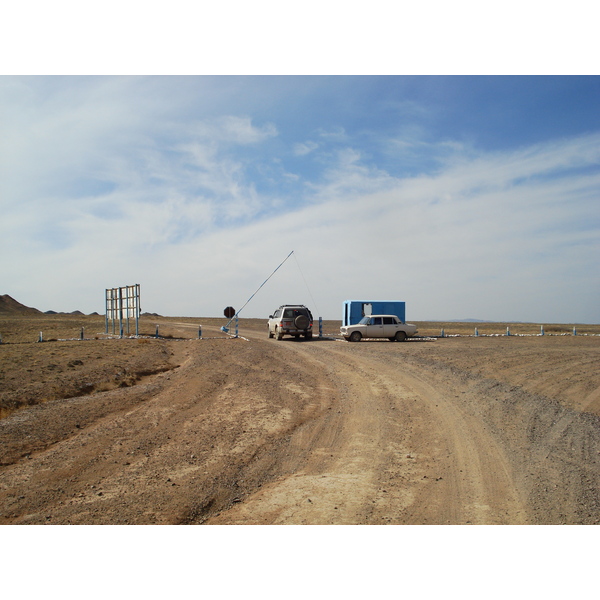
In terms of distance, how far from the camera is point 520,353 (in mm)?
21281

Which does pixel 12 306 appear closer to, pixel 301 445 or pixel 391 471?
Result: pixel 301 445

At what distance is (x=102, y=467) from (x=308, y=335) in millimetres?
21131

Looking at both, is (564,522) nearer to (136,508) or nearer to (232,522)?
(232,522)

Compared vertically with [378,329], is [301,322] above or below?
above

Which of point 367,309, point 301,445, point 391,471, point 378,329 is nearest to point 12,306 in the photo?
point 367,309

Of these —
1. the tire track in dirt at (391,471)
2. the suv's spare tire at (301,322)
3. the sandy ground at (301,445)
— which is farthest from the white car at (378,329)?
the tire track in dirt at (391,471)

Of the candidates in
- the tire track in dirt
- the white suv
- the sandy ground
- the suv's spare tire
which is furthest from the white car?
the tire track in dirt

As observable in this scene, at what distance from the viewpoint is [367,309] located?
33.8 metres

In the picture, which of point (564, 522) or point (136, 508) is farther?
point (136, 508)

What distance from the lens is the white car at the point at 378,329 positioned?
94.3ft

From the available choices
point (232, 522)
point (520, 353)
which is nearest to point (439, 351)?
point (520, 353)

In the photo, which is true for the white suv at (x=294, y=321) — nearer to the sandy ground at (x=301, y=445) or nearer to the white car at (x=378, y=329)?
the white car at (x=378, y=329)

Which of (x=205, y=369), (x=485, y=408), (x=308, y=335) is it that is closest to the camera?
(x=485, y=408)

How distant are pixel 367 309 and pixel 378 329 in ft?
16.3
